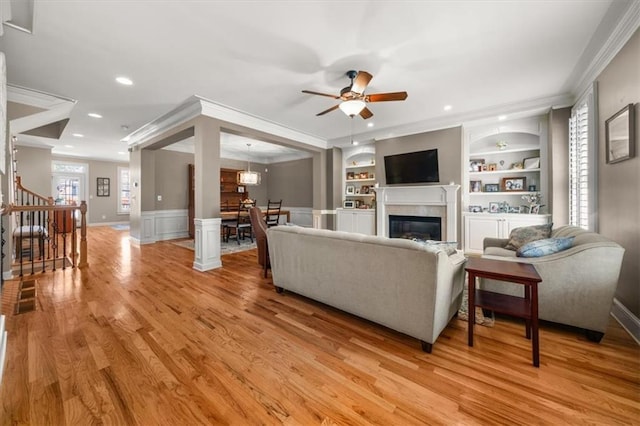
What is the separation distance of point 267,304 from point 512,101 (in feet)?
16.3

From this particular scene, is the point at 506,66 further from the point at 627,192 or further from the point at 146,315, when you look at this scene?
the point at 146,315

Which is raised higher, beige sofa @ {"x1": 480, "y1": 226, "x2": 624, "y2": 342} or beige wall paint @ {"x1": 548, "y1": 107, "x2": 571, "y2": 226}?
beige wall paint @ {"x1": 548, "y1": 107, "x2": 571, "y2": 226}

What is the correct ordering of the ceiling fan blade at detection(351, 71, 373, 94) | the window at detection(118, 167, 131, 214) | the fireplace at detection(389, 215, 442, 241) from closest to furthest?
the ceiling fan blade at detection(351, 71, 373, 94) < the fireplace at detection(389, 215, 442, 241) < the window at detection(118, 167, 131, 214)

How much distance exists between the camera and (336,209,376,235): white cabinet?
623 centimetres

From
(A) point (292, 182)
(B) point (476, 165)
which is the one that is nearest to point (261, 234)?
(B) point (476, 165)

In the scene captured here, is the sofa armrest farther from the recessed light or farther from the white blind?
the recessed light

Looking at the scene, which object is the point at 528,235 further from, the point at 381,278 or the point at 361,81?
the point at 361,81

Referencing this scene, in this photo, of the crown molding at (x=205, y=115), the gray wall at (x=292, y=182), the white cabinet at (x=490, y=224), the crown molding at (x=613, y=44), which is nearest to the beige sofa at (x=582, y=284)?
the crown molding at (x=613, y=44)

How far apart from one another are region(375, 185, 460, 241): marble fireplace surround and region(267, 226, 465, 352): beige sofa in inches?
118

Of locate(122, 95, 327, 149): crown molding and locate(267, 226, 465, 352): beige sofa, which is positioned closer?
locate(267, 226, 465, 352): beige sofa

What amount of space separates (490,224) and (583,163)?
1.64 meters

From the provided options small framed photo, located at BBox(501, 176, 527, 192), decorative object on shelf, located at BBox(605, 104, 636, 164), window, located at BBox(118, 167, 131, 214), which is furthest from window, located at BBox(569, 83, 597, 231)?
window, located at BBox(118, 167, 131, 214)

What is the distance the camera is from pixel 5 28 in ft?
7.72

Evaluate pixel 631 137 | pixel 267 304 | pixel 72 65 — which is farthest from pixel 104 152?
pixel 631 137
